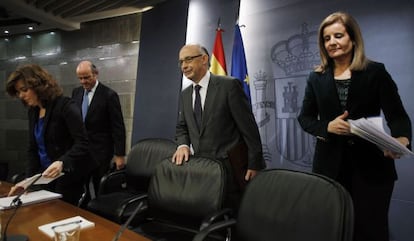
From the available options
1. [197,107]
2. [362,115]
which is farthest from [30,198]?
[362,115]

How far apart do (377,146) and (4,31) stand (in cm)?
611

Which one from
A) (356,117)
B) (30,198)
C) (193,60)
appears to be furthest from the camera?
(193,60)

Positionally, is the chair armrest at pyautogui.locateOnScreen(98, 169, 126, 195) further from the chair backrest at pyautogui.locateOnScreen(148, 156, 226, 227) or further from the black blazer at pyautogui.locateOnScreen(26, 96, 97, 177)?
the chair backrest at pyautogui.locateOnScreen(148, 156, 226, 227)

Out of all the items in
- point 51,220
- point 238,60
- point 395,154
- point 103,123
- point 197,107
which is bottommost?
point 51,220

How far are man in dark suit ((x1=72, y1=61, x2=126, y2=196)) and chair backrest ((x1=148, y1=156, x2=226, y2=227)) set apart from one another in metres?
1.45

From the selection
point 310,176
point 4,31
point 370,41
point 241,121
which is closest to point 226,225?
point 310,176

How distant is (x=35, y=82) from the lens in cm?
206

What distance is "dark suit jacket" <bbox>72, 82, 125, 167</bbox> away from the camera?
330 cm

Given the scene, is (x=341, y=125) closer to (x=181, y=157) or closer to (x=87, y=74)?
(x=181, y=157)

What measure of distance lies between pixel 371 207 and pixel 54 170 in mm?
1577

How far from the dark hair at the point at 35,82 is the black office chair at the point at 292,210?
136 centimetres

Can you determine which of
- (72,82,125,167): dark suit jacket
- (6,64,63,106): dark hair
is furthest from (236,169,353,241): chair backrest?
(72,82,125,167): dark suit jacket

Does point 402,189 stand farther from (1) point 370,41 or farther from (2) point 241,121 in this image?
(2) point 241,121

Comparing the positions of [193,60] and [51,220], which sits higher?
[193,60]
